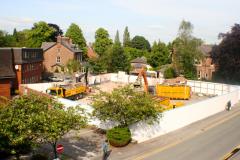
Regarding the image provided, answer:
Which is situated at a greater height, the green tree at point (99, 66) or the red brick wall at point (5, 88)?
the green tree at point (99, 66)

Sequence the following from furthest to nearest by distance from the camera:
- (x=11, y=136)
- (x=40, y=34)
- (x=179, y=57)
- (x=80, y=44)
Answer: (x=80, y=44), (x=40, y=34), (x=179, y=57), (x=11, y=136)

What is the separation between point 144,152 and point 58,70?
174 ft

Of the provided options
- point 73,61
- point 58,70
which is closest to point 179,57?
point 73,61

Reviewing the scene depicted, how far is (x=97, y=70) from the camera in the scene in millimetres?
73750

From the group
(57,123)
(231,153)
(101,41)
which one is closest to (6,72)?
(57,123)

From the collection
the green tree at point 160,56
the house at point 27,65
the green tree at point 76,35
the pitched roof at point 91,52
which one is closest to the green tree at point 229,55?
the house at point 27,65

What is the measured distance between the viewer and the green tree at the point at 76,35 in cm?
9356

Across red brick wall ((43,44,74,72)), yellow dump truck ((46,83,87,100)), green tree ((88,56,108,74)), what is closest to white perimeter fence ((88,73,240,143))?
yellow dump truck ((46,83,87,100))

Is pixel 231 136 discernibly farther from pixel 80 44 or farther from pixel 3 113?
pixel 80 44

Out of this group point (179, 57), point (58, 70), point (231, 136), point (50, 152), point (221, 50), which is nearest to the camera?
point (50, 152)

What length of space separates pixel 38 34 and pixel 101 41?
1809 cm

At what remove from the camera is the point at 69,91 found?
4409cm

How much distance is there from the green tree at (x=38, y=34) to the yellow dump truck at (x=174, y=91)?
144 feet

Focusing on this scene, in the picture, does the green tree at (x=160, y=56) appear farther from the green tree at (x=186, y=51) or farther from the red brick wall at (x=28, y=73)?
the red brick wall at (x=28, y=73)
